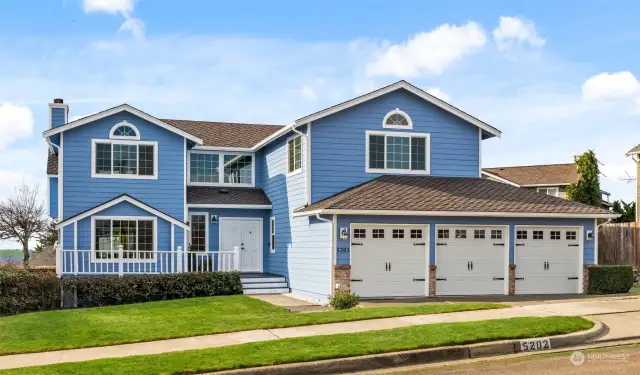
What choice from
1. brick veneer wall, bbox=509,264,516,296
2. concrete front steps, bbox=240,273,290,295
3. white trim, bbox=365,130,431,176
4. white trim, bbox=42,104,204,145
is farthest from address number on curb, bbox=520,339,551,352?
white trim, bbox=42,104,204,145

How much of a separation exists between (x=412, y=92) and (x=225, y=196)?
840 cm

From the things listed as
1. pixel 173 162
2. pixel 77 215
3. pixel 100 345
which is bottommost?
pixel 100 345

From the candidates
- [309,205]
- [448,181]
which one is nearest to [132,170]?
[309,205]

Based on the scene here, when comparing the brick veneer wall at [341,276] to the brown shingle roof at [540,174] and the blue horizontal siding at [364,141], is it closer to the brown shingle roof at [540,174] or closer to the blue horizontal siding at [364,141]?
the blue horizontal siding at [364,141]

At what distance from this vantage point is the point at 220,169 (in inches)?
1182

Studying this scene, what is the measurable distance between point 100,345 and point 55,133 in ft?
42.3

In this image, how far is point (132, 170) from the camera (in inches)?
1039

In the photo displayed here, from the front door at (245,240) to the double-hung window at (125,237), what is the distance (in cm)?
339

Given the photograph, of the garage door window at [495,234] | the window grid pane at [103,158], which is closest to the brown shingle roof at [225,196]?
the window grid pane at [103,158]

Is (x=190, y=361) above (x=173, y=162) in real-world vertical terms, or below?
below

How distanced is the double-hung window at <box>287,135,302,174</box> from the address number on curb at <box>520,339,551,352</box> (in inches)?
495

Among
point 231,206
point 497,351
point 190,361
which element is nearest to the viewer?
point 190,361

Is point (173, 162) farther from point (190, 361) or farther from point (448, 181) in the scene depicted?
point (190, 361)

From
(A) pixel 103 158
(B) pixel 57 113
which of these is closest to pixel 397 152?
(A) pixel 103 158
